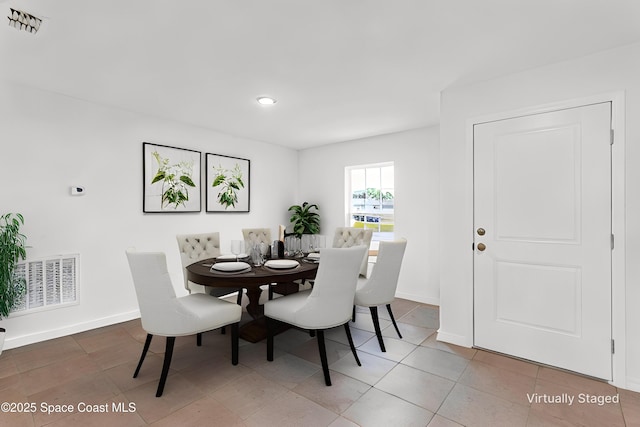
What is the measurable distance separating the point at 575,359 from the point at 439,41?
2629 millimetres

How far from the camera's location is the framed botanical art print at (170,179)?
3.82m

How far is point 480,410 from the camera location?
1.97 m

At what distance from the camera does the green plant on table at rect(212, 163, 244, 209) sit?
458 centimetres

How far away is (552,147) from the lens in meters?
2.51

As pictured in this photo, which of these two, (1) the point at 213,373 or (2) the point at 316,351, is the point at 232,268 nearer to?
(1) the point at 213,373

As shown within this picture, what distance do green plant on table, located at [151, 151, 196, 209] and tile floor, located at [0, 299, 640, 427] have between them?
1778 millimetres

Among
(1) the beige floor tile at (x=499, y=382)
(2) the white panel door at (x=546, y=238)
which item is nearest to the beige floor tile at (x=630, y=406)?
(2) the white panel door at (x=546, y=238)

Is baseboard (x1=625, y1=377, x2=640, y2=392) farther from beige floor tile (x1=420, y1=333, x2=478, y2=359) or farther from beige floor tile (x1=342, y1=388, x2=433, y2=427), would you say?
beige floor tile (x1=342, y1=388, x2=433, y2=427)

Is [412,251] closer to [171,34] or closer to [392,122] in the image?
[392,122]

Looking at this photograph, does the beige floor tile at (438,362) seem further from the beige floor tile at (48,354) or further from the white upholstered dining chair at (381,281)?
the beige floor tile at (48,354)

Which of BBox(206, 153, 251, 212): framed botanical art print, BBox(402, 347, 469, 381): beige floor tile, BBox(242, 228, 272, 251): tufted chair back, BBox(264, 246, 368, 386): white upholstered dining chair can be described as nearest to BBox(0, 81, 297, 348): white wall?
BBox(206, 153, 251, 212): framed botanical art print

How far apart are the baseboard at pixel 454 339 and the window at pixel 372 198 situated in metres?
2.03

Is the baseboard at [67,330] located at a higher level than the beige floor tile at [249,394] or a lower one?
higher

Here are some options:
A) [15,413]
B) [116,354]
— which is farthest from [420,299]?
[15,413]
